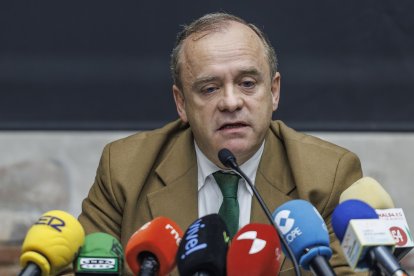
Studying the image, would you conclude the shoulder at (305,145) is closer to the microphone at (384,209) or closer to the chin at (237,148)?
the chin at (237,148)

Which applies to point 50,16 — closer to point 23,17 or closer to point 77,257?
point 23,17

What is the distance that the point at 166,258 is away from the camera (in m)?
1.92

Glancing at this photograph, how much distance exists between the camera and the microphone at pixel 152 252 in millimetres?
1922

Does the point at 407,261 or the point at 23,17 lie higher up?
the point at 23,17

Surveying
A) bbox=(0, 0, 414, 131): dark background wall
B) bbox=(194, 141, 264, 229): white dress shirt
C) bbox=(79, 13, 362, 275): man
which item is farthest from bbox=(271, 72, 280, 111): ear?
bbox=(0, 0, 414, 131): dark background wall

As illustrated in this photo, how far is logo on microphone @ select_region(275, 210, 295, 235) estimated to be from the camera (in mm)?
1960

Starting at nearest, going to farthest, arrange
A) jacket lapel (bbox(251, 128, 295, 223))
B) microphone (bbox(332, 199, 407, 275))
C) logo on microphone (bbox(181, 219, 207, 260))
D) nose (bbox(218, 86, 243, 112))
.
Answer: microphone (bbox(332, 199, 407, 275)) → logo on microphone (bbox(181, 219, 207, 260)) → nose (bbox(218, 86, 243, 112)) → jacket lapel (bbox(251, 128, 295, 223))

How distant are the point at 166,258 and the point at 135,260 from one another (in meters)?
0.07

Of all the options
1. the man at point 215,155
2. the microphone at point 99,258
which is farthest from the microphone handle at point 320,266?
the man at point 215,155

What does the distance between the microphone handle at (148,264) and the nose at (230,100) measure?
2.48 ft

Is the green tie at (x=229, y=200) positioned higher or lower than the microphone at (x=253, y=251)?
lower

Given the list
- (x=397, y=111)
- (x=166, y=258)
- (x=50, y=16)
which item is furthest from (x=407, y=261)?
(x=166, y=258)

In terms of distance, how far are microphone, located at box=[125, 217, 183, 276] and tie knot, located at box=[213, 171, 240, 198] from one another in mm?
750

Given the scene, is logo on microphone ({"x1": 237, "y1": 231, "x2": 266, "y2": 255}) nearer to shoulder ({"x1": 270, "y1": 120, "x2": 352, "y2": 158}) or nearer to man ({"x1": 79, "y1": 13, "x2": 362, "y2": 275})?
man ({"x1": 79, "y1": 13, "x2": 362, "y2": 275})
